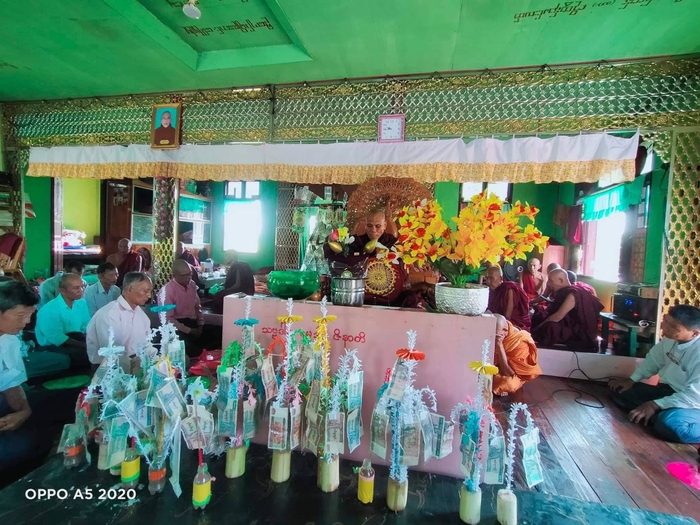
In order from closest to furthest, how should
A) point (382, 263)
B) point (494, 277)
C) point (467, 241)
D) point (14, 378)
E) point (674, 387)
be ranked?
point (467, 241) < point (14, 378) < point (382, 263) < point (674, 387) < point (494, 277)

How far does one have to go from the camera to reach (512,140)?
3273mm

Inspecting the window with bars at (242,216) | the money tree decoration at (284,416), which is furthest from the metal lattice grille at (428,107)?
the window with bars at (242,216)

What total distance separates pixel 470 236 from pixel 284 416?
104 cm

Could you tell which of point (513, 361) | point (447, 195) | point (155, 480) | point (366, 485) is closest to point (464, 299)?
point (366, 485)

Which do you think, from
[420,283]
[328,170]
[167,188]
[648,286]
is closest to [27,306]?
[420,283]

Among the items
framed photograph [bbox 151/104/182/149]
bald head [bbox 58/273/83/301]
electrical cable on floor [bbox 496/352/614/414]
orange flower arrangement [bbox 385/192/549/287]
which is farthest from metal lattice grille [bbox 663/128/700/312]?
bald head [bbox 58/273/83/301]

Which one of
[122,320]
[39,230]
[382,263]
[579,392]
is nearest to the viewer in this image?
[382,263]

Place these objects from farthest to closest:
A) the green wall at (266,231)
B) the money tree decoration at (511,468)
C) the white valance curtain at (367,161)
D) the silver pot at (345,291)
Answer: the green wall at (266,231), the white valance curtain at (367,161), the silver pot at (345,291), the money tree decoration at (511,468)

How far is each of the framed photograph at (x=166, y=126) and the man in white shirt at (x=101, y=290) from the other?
1.44 meters

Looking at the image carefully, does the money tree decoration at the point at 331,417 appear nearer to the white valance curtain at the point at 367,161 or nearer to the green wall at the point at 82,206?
the white valance curtain at the point at 367,161

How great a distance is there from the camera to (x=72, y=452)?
1.50m

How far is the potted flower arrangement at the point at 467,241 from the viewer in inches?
58.7

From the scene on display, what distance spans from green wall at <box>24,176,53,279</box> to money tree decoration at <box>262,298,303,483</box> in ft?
17.8

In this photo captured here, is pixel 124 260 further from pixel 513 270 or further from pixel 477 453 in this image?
pixel 513 270
